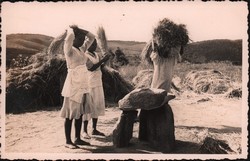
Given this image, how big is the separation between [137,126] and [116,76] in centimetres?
88

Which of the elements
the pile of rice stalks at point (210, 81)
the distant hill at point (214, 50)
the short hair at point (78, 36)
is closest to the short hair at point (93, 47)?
the short hair at point (78, 36)

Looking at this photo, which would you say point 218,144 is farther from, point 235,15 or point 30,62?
point 30,62

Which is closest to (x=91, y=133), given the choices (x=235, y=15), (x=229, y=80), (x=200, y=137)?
(x=200, y=137)

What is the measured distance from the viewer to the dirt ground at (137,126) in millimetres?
7977

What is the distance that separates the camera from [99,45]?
8156mm

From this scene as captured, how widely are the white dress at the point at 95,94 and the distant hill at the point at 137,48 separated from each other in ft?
1.56

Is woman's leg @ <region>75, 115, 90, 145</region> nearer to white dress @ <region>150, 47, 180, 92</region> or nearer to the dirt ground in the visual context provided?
the dirt ground

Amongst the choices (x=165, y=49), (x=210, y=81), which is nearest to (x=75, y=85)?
(x=165, y=49)

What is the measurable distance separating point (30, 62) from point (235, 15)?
331 cm

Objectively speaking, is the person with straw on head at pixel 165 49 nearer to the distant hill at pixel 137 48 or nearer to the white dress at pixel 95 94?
the distant hill at pixel 137 48

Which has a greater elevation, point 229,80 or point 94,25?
point 94,25

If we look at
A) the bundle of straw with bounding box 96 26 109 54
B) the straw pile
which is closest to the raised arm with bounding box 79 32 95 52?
the bundle of straw with bounding box 96 26 109 54

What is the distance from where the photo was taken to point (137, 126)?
8.08m

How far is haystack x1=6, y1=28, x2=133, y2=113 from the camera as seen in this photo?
8242 millimetres
